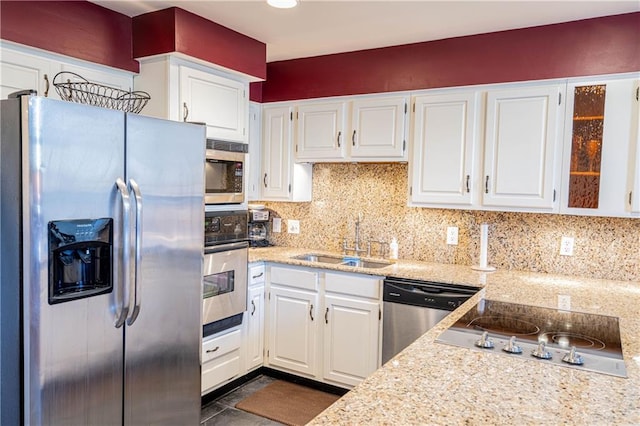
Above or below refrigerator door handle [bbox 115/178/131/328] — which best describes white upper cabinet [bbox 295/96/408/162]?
above

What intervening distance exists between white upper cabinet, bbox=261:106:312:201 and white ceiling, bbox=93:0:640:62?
0.67 meters

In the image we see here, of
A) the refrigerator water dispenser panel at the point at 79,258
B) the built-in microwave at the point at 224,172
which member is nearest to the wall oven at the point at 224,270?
the built-in microwave at the point at 224,172

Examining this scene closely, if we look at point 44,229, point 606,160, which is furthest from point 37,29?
point 606,160

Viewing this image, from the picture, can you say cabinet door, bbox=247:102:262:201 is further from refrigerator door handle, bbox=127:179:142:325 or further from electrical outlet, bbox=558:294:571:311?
electrical outlet, bbox=558:294:571:311

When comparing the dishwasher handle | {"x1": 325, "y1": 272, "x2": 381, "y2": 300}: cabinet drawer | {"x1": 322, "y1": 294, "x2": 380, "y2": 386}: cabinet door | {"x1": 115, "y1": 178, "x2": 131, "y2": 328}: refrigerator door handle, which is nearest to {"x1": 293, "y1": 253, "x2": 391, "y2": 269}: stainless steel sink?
{"x1": 325, "y1": 272, "x2": 381, "y2": 300}: cabinet drawer

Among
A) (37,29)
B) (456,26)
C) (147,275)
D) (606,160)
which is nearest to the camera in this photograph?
(147,275)

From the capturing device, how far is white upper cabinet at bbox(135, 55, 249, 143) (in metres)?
2.73

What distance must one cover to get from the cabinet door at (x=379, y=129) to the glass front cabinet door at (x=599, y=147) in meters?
1.02

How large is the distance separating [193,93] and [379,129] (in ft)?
4.21

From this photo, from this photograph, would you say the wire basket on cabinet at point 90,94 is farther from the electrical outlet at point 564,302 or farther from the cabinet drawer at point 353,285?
the electrical outlet at point 564,302

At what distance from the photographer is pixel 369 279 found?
3041 millimetres

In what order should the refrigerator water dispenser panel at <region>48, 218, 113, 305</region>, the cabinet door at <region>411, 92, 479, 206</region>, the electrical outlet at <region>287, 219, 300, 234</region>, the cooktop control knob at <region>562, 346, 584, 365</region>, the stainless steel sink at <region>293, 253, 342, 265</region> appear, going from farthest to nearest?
the electrical outlet at <region>287, 219, 300, 234</region> → the stainless steel sink at <region>293, 253, 342, 265</region> → the cabinet door at <region>411, 92, 479, 206</region> → the refrigerator water dispenser panel at <region>48, 218, 113, 305</region> → the cooktop control knob at <region>562, 346, 584, 365</region>

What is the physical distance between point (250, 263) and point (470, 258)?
5.11 ft

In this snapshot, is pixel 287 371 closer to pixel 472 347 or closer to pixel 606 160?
pixel 472 347
